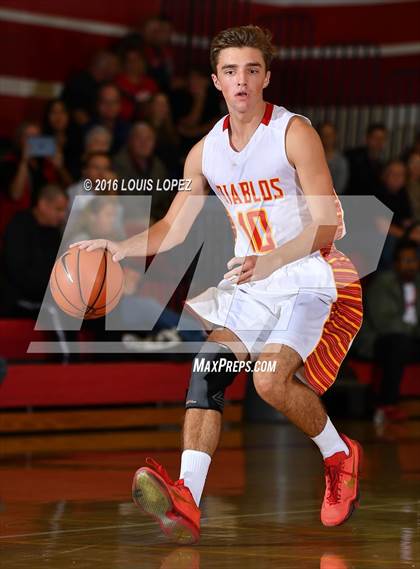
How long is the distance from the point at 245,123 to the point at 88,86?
682 cm

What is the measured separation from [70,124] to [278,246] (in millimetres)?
6318

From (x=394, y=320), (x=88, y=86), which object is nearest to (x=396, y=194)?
A: (x=394, y=320)

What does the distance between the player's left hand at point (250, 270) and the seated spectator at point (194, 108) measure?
25.4ft

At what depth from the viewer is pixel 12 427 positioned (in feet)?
30.4

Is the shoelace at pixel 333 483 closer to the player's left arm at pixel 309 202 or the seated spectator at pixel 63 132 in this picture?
the player's left arm at pixel 309 202

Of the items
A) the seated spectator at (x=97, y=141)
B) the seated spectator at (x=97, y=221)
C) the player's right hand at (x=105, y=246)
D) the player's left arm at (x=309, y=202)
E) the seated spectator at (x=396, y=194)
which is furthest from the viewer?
the seated spectator at (x=396, y=194)

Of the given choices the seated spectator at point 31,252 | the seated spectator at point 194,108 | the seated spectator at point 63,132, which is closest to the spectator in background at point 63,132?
the seated spectator at point 63,132

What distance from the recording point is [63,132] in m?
11.2

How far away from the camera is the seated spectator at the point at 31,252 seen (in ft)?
31.7

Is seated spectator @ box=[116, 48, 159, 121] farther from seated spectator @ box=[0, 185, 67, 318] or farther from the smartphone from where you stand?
seated spectator @ box=[0, 185, 67, 318]

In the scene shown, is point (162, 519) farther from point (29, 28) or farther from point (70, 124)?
point (29, 28)

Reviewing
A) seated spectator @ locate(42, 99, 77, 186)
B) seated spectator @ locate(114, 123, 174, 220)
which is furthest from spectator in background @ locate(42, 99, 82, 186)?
seated spectator @ locate(114, 123, 174, 220)

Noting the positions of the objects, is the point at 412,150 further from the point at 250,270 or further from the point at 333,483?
the point at 250,270

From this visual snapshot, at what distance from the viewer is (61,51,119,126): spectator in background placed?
11836mm
